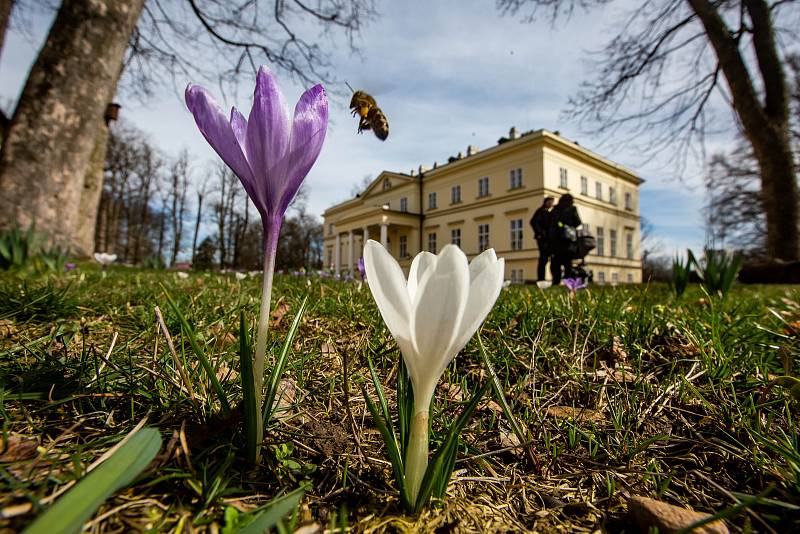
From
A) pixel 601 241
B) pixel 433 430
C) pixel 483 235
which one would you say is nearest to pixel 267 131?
pixel 433 430

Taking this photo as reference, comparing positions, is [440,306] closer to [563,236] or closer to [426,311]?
[426,311]

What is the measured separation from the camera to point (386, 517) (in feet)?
2.05

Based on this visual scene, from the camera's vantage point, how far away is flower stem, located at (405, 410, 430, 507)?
59 cm

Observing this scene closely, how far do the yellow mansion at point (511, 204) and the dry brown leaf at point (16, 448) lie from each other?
2400 centimetres

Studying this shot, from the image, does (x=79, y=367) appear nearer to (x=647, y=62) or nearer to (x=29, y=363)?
(x=29, y=363)

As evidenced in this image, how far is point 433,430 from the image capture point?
954 millimetres

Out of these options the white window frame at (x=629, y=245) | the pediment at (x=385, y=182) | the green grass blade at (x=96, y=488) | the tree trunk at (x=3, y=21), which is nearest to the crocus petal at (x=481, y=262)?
the green grass blade at (x=96, y=488)

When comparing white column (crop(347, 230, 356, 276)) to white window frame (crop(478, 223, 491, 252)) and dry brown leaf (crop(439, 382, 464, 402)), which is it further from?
dry brown leaf (crop(439, 382, 464, 402))

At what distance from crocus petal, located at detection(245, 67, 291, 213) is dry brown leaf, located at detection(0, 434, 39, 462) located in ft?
1.85

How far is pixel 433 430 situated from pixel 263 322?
1.73 ft

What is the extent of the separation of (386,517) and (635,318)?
1.50m

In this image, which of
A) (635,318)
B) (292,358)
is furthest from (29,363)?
(635,318)

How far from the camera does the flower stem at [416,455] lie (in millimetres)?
593

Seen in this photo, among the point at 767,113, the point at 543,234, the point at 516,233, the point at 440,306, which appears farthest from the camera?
the point at 516,233
